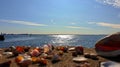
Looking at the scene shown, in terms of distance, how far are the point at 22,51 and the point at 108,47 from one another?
4199mm

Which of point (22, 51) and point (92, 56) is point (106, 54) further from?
point (22, 51)

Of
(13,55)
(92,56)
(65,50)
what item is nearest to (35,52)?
(13,55)

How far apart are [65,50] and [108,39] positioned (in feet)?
7.91

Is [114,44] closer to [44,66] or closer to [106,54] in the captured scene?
[106,54]

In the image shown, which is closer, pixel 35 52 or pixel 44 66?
pixel 44 66

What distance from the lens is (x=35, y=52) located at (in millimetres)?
9336

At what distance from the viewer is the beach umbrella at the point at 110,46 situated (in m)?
8.87

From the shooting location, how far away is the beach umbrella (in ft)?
29.1

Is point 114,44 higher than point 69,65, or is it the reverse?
point 114,44

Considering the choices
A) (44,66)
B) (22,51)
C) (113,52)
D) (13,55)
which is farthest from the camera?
(22,51)

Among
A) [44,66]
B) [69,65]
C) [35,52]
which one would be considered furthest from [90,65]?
[35,52]

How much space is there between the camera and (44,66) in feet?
24.6

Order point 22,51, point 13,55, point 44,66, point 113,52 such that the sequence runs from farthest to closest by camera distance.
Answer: point 22,51
point 13,55
point 113,52
point 44,66

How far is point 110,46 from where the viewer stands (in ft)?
30.1
